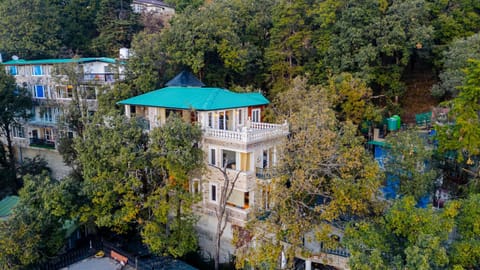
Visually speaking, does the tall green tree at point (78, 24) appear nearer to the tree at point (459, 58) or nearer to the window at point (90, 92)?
the window at point (90, 92)

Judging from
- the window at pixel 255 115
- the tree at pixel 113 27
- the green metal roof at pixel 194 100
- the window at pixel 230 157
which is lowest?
the window at pixel 230 157

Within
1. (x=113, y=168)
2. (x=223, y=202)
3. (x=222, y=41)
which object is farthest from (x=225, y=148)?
(x=222, y=41)

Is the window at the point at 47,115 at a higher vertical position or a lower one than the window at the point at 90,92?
lower

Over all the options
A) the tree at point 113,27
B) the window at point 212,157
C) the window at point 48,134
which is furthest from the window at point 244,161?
the tree at point 113,27

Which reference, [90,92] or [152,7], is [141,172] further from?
[152,7]

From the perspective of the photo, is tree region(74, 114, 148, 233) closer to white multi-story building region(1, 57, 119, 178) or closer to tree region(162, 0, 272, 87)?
white multi-story building region(1, 57, 119, 178)

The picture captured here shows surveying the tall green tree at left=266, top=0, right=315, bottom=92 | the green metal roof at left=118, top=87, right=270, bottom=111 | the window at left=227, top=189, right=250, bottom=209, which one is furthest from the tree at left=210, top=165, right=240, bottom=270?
the tall green tree at left=266, top=0, right=315, bottom=92
